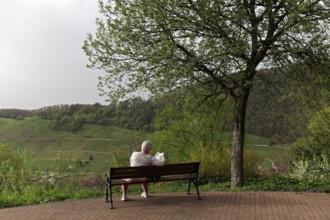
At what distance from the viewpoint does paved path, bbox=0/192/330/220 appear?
849 centimetres

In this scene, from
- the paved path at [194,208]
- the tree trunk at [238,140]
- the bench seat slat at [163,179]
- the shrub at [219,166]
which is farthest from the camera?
the shrub at [219,166]

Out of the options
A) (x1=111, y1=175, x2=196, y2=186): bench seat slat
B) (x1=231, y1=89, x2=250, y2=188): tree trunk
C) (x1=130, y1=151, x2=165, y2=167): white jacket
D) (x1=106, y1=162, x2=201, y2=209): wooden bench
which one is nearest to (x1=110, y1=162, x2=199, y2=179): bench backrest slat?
(x1=106, y1=162, x2=201, y2=209): wooden bench

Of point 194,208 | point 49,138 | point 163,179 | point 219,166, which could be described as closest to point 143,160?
point 163,179

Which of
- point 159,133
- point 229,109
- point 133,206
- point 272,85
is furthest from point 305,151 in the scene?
point 133,206

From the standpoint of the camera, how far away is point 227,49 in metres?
11.5

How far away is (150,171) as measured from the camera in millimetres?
10047

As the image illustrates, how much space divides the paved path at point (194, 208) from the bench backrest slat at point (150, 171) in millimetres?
684

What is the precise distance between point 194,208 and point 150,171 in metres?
1.46

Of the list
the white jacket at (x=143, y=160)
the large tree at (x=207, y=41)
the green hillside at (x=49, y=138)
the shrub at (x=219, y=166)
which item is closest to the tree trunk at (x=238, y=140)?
the large tree at (x=207, y=41)

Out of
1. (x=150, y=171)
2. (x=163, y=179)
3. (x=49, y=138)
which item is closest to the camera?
(x=150, y=171)

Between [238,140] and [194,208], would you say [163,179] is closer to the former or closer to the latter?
[194,208]

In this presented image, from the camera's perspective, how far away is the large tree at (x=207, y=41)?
11414mm

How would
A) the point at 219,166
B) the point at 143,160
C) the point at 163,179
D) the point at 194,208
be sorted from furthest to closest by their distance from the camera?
the point at 219,166 → the point at 143,160 → the point at 163,179 → the point at 194,208

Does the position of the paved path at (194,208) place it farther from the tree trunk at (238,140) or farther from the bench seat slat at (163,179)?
the tree trunk at (238,140)
